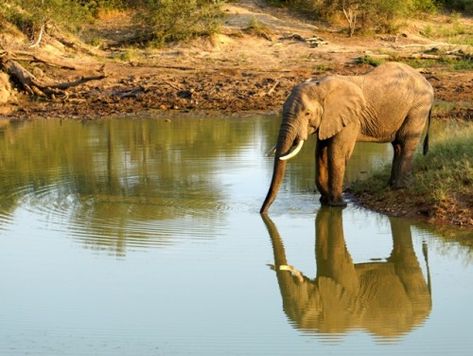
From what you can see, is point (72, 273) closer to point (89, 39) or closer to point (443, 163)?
point (443, 163)

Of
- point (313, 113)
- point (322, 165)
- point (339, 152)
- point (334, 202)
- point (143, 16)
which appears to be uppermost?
point (313, 113)

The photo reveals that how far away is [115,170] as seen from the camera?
1673 centimetres

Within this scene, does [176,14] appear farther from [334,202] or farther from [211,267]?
[211,267]

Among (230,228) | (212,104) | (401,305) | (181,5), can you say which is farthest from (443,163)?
(181,5)

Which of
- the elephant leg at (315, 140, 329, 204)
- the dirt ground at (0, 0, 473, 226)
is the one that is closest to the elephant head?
the elephant leg at (315, 140, 329, 204)

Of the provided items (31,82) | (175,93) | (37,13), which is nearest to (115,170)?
(175,93)

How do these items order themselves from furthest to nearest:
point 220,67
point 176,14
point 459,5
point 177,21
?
1. point 459,5
2. point 176,14
3. point 177,21
4. point 220,67

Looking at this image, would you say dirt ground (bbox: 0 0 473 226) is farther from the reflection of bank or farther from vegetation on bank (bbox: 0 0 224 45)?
the reflection of bank

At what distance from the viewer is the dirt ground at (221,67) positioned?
24562mm

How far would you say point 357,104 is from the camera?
13008mm

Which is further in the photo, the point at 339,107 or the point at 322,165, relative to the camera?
the point at 322,165

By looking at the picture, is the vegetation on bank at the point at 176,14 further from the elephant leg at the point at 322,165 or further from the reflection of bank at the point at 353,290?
the reflection of bank at the point at 353,290

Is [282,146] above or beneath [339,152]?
above

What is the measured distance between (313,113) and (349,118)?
23.1 inches
